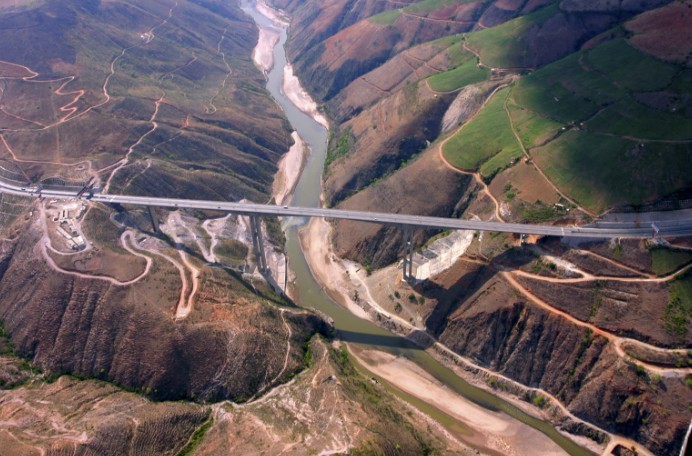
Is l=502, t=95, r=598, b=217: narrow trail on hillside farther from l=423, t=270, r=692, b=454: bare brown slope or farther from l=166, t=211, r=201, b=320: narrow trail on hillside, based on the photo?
l=166, t=211, r=201, b=320: narrow trail on hillside

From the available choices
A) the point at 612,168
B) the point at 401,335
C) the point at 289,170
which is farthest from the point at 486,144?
the point at 289,170

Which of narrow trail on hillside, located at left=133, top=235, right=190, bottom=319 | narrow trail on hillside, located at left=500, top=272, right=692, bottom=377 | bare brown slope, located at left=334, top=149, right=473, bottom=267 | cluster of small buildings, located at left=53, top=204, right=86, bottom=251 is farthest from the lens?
bare brown slope, located at left=334, top=149, right=473, bottom=267

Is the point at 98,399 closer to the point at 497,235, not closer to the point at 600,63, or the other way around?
the point at 497,235

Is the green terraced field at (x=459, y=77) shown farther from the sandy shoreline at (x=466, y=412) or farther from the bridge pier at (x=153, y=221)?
the bridge pier at (x=153, y=221)

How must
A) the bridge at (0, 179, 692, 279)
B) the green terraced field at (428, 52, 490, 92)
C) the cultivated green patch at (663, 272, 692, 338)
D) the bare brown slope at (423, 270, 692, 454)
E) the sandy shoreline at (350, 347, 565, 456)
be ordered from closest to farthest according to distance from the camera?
the bare brown slope at (423, 270, 692, 454) < the cultivated green patch at (663, 272, 692, 338) < the sandy shoreline at (350, 347, 565, 456) < the bridge at (0, 179, 692, 279) < the green terraced field at (428, 52, 490, 92)

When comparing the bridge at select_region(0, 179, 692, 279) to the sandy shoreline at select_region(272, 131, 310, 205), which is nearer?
the bridge at select_region(0, 179, 692, 279)

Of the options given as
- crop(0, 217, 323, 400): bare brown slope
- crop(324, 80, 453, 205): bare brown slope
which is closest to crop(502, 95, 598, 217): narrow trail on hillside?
crop(324, 80, 453, 205): bare brown slope

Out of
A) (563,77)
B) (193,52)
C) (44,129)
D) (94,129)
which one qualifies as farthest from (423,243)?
(193,52)

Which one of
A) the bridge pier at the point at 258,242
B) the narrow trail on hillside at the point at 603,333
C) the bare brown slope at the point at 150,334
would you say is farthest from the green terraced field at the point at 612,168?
the bare brown slope at the point at 150,334
